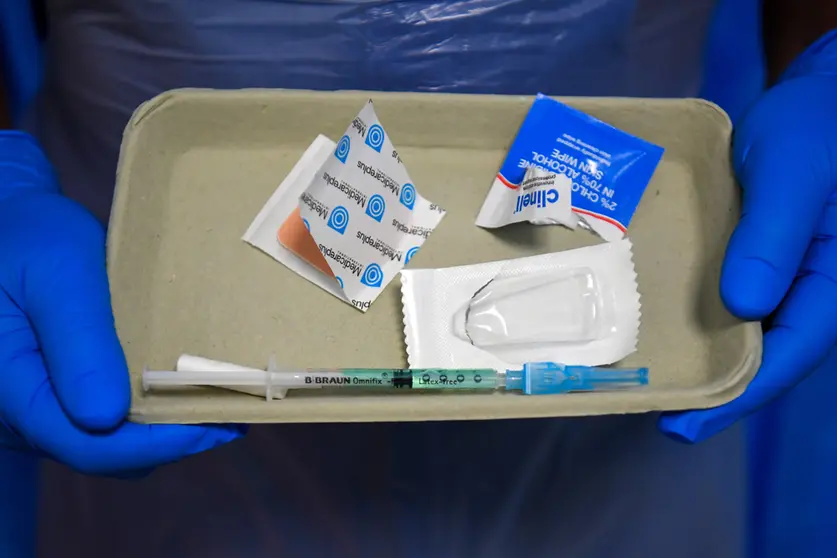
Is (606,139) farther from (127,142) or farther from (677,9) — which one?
(127,142)

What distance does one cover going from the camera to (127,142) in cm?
56

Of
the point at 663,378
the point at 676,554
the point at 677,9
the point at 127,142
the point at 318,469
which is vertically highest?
the point at 677,9

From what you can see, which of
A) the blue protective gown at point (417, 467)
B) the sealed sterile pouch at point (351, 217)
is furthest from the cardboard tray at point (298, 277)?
the blue protective gown at point (417, 467)

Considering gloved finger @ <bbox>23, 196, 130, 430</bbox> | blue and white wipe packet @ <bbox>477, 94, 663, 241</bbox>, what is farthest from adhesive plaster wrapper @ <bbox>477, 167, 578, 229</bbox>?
gloved finger @ <bbox>23, 196, 130, 430</bbox>

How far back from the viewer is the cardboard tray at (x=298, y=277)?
0.56 meters

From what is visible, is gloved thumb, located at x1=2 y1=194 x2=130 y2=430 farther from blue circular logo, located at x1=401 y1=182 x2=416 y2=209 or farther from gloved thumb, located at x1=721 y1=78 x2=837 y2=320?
gloved thumb, located at x1=721 y1=78 x2=837 y2=320

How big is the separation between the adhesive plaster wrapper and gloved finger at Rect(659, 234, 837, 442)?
19 centimetres

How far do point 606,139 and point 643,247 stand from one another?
10 cm

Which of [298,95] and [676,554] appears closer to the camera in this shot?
[298,95]

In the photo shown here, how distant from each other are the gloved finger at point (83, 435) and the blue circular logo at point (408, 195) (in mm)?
249

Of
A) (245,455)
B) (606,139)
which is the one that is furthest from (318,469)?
(606,139)

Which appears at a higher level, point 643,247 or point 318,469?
point 643,247

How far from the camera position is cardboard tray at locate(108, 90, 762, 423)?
1.85 ft

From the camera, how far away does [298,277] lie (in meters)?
0.60
